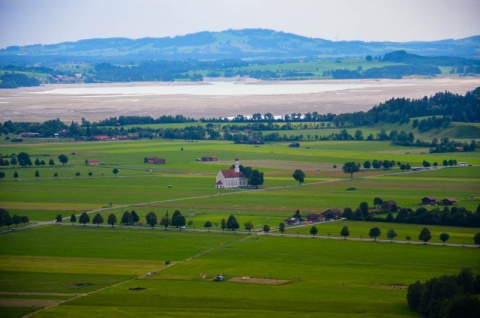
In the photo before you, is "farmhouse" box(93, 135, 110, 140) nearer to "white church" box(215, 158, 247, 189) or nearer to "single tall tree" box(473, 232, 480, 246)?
"white church" box(215, 158, 247, 189)

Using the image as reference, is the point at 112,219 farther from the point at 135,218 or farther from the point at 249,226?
the point at 249,226

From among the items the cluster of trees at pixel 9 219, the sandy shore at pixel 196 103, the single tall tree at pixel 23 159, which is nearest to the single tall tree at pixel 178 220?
the cluster of trees at pixel 9 219

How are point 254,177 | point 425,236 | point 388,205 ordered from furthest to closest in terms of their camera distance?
point 254,177 < point 388,205 < point 425,236

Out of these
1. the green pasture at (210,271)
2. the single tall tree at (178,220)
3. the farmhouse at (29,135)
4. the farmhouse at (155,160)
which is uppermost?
the farmhouse at (29,135)

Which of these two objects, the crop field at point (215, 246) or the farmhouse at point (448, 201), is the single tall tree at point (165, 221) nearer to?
the crop field at point (215, 246)

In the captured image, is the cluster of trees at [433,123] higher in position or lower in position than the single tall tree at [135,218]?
higher

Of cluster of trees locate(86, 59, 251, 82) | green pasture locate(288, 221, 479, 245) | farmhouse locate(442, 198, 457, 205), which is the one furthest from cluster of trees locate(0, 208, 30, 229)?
cluster of trees locate(86, 59, 251, 82)

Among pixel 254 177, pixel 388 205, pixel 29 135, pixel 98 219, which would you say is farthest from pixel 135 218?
pixel 29 135
